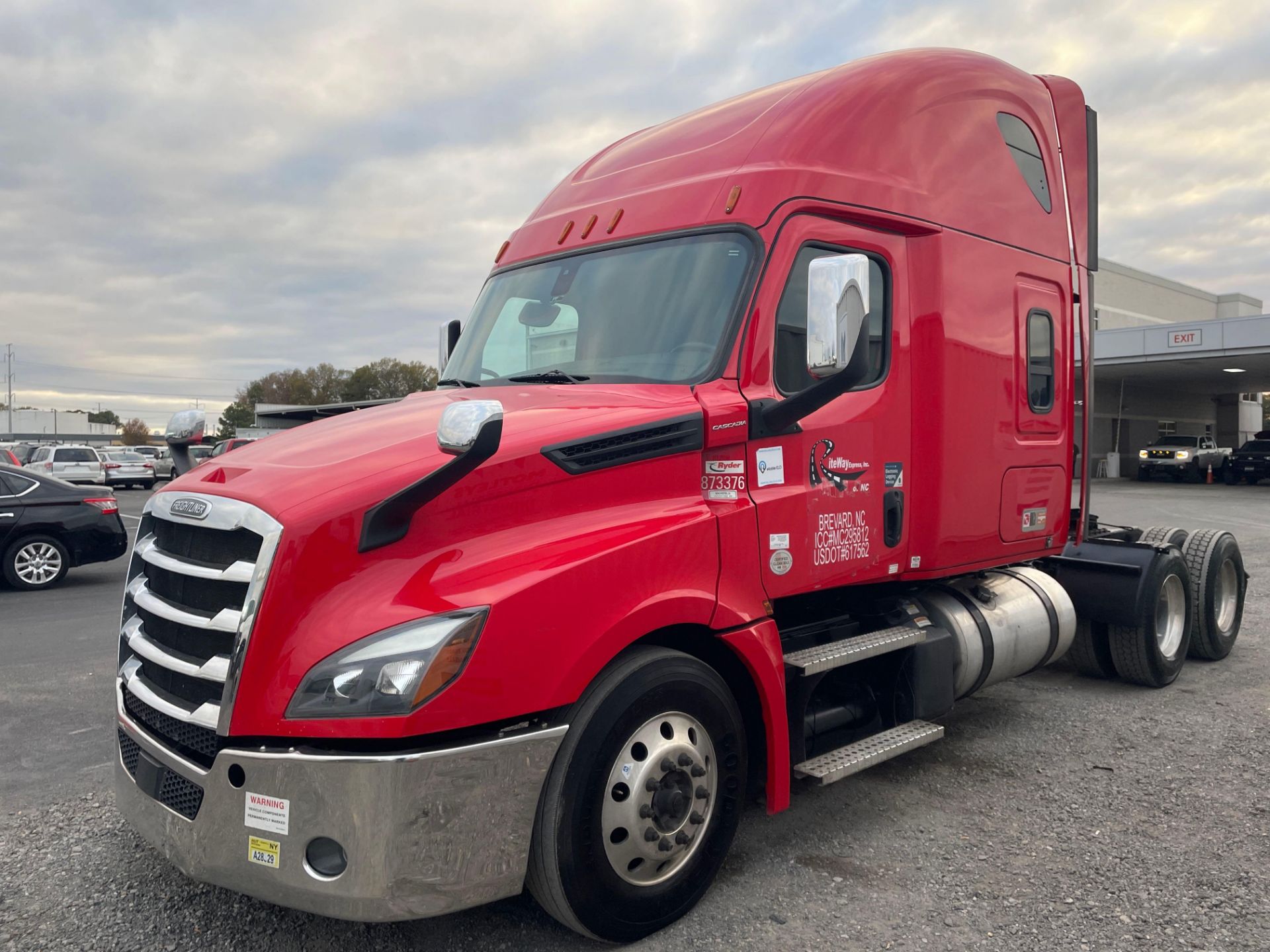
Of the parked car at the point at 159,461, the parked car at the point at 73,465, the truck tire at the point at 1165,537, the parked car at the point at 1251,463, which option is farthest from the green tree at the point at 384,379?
the truck tire at the point at 1165,537

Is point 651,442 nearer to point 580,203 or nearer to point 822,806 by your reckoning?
point 580,203

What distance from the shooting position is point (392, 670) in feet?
9.18

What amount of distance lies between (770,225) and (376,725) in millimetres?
2540

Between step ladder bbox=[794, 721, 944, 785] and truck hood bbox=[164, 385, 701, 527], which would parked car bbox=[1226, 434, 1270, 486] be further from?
truck hood bbox=[164, 385, 701, 527]

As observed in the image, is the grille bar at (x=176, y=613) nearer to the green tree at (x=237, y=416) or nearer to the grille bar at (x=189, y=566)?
the grille bar at (x=189, y=566)

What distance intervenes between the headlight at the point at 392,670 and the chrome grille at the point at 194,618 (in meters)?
0.28

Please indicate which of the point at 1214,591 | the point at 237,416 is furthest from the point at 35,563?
the point at 237,416

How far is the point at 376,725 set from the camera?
277 cm

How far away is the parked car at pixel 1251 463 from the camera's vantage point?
3297cm

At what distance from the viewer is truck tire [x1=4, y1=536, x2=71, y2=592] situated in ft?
37.4

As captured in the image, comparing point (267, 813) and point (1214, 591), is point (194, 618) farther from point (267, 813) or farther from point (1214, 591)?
point (1214, 591)

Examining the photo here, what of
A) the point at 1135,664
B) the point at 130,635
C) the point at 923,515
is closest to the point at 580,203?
the point at 923,515

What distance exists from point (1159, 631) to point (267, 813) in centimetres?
613

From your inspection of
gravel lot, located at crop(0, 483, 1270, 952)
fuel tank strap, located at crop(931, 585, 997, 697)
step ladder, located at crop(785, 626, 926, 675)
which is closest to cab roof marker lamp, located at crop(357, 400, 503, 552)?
gravel lot, located at crop(0, 483, 1270, 952)
